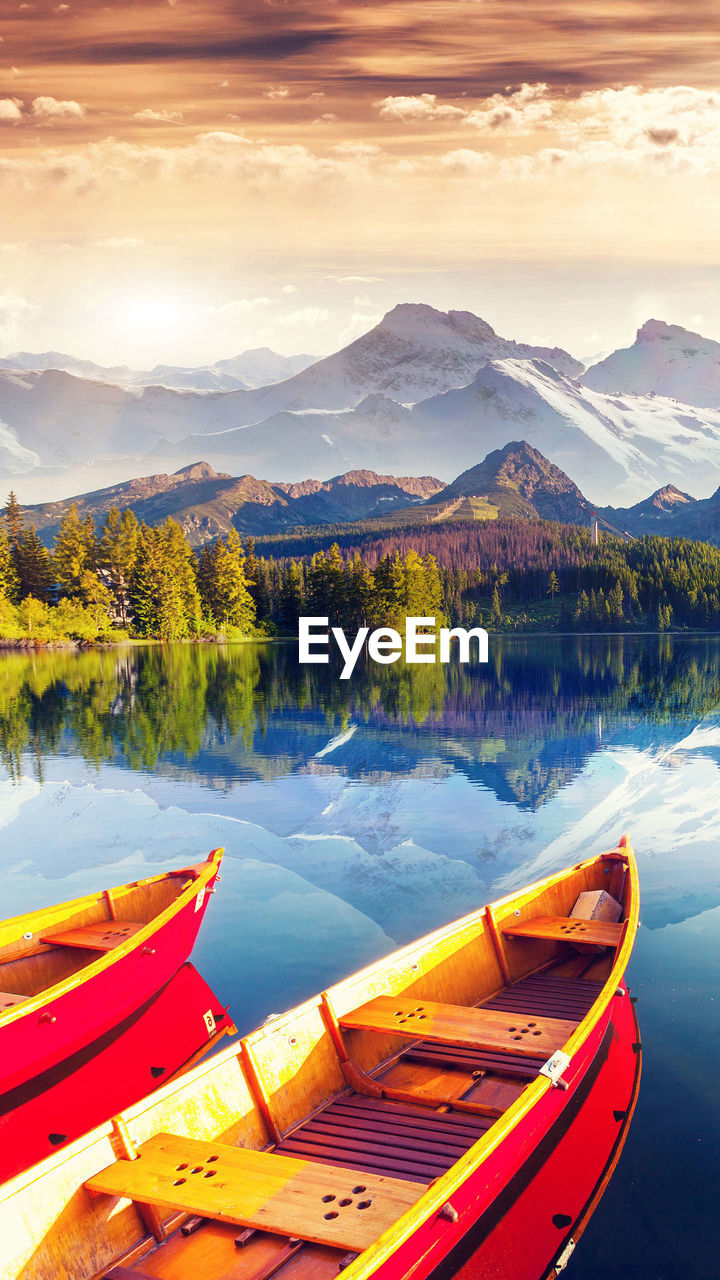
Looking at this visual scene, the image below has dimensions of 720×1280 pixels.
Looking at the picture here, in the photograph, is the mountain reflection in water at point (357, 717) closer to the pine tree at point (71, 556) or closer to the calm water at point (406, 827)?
the calm water at point (406, 827)

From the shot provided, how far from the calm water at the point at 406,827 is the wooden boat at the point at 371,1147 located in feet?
2.69

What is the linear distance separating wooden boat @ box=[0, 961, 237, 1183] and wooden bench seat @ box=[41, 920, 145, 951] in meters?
0.92

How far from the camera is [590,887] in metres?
15.4

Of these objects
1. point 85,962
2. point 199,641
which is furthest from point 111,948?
point 199,641

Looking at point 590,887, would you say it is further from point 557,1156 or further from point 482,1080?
point 557,1156

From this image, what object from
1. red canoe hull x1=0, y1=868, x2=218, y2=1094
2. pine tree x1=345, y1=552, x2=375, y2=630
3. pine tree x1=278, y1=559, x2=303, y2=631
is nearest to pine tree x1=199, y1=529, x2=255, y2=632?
pine tree x1=278, y1=559, x2=303, y2=631

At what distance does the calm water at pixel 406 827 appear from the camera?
11.3 m

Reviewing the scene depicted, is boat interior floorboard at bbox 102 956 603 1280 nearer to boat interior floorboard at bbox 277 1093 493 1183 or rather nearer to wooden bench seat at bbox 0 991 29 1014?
boat interior floorboard at bbox 277 1093 493 1183

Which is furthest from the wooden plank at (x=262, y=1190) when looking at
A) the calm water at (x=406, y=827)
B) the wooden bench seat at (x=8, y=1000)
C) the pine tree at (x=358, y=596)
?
the pine tree at (x=358, y=596)

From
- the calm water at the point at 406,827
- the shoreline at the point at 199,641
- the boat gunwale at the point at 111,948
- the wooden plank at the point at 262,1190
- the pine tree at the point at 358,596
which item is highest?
the pine tree at the point at 358,596

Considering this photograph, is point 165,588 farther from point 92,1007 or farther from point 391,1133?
point 391,1133

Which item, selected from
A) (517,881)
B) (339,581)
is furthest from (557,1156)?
(339,581)

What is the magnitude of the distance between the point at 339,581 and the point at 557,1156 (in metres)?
139

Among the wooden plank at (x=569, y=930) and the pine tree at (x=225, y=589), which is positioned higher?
Result: the pine tree at (x=225, y=589)
